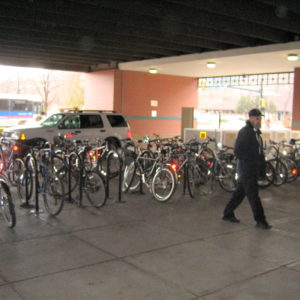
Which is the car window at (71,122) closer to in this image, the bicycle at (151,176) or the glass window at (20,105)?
the bicycle at (151,176)

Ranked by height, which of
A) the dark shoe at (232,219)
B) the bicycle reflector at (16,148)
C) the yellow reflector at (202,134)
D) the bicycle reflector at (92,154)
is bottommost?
the dark shoe at (232,219)

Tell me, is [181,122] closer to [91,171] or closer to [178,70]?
[178,70]

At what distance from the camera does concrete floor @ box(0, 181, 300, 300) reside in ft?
14.0

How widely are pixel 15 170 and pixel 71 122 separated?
5.52 metres

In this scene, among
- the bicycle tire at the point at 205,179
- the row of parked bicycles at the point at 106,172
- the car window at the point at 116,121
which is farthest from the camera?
the car window at the point at 116,121

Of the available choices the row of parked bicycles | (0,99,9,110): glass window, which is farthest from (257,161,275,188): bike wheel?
(0,99,9,110): glass window

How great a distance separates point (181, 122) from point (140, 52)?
6.57m

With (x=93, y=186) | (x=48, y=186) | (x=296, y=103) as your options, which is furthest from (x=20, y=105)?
(x=48, y=186)

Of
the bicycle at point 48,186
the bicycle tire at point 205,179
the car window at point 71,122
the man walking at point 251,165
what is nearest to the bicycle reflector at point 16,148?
the bicycle at point 48,186

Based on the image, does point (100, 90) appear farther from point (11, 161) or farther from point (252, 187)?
point (252, 187)

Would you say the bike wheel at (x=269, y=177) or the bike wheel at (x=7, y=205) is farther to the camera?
the bike wheel at (x=269, y=177)

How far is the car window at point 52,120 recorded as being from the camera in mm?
14439

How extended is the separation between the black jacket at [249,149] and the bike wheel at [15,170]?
4430 mm

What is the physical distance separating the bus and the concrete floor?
28963 millimetres
